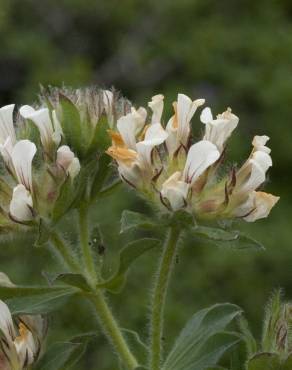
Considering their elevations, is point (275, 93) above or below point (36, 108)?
above

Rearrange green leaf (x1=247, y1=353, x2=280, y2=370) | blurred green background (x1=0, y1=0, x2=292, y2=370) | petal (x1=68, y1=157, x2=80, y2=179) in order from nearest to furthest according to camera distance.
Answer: green leaf (x1=247, y1=353, x2=280, y2=370) < petal (x1=68, y1=157, x2=80, y2=179) < blurred green background (x1=0, y1=0, x2=292, y2=370)

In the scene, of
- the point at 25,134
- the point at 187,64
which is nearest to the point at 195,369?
the point at 25,134

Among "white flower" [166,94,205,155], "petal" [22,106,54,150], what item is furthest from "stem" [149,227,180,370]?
"petal" [22,106,54,150]

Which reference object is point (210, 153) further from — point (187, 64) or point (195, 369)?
point (187, 64)

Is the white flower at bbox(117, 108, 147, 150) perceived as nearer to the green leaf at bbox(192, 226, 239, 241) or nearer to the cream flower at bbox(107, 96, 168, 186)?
the cream flower at bbox(107, 96, 168, 186)

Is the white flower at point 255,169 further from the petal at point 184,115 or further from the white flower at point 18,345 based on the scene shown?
the white flower at point 18,345

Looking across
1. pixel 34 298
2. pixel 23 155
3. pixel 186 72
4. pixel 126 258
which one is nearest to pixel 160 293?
pixel 126 258
